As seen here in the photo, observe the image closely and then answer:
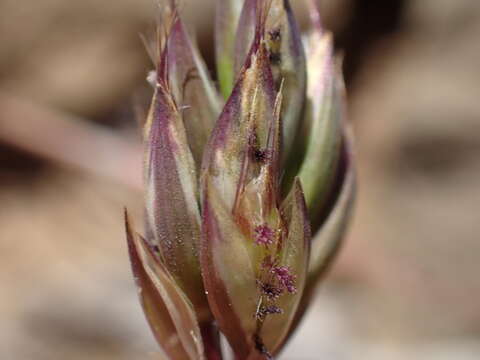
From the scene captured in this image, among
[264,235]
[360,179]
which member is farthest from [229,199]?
[360,179]

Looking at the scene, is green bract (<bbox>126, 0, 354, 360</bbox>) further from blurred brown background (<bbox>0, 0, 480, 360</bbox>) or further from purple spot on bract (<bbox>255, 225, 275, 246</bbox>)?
blurred brown background (<bbox>0, 0, 480, 360</bbox>)

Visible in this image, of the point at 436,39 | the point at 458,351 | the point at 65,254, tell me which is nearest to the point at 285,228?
the point at 458,351

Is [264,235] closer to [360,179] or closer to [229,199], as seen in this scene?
[229,199]

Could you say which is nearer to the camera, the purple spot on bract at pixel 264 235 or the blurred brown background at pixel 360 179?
the purple spot on bract at pixel 264 235

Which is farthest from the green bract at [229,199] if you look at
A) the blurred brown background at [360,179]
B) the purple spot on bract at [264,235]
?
the blurred brown background at [360,179]

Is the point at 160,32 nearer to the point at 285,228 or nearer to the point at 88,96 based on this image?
the point at 285,228

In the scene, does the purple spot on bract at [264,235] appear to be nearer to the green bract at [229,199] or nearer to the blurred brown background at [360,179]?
the green bract at [229,199]
